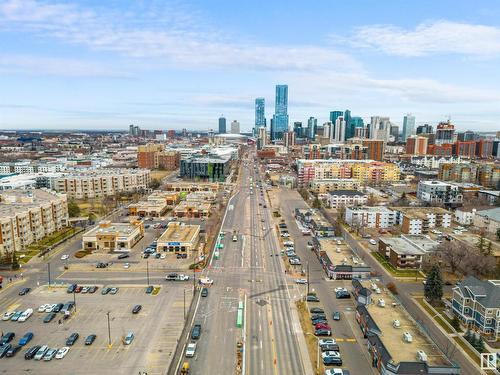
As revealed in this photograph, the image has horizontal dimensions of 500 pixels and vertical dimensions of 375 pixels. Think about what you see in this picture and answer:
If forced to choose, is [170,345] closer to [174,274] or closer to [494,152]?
[174,274]

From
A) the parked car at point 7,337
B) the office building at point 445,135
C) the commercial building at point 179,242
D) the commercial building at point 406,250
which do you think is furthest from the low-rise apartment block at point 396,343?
the office building at point 445,135

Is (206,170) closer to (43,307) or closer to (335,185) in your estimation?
(335,185)

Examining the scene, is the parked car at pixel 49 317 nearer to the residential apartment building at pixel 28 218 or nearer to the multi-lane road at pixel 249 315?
the multi-lane road at pixel 249 315

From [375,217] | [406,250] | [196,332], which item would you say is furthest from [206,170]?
[196,332]

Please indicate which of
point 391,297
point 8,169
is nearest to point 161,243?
point 391,297

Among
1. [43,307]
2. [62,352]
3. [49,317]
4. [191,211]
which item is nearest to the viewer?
[62,352]

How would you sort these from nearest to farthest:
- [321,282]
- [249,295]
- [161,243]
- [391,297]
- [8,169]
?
[391,297] < [249,295] < [321,282] < [161,243] < [8,169]

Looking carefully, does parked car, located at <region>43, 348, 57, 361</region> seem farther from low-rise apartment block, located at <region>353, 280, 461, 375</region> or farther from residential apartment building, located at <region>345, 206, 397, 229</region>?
residential apartment building, located at <region>345, 206, 397, 229</region>

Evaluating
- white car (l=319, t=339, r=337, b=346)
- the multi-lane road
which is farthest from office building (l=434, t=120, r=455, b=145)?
white car (l=319, t=339, r=337, b=346)
